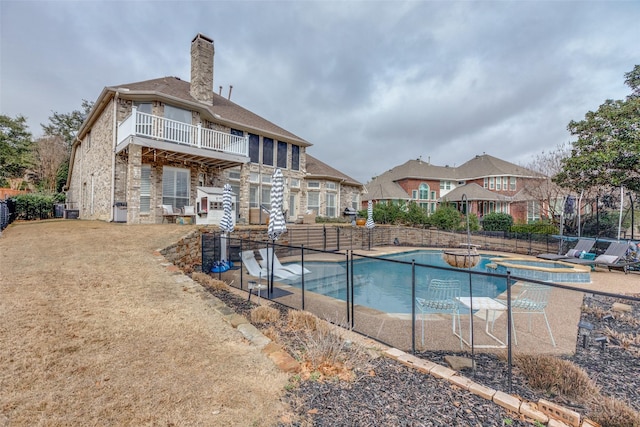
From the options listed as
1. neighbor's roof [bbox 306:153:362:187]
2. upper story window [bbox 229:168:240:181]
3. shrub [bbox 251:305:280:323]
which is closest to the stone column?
upper story window [bbox 229:168:240:181]

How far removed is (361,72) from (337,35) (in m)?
4.19

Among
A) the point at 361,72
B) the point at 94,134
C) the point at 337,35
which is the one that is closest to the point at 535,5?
the point at 337,35

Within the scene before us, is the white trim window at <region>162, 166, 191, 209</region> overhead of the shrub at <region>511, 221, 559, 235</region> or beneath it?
overhead

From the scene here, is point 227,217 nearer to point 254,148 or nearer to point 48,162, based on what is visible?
point 254,148

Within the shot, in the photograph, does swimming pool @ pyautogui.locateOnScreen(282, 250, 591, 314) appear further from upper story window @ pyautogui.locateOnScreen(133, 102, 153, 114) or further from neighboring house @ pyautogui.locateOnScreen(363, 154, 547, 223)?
neighboring house @ pyautogui.locateOnScreen(363, 154, 547, 223)

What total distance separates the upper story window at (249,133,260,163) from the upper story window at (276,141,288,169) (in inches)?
59.1

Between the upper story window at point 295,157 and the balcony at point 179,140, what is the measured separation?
16.9 ft

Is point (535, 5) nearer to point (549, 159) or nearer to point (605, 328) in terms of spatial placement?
point (605, 328)

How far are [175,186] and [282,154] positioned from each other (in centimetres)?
730


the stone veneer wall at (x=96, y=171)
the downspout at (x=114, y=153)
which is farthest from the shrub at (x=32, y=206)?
the downspout at (x=114, y=153)

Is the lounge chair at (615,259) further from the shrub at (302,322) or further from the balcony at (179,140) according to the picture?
the balcony at (179,140)

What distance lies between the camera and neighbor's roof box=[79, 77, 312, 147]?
11.8m

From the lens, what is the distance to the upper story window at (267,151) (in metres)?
17.4

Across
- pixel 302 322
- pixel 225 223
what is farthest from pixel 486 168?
pixel 302 322
